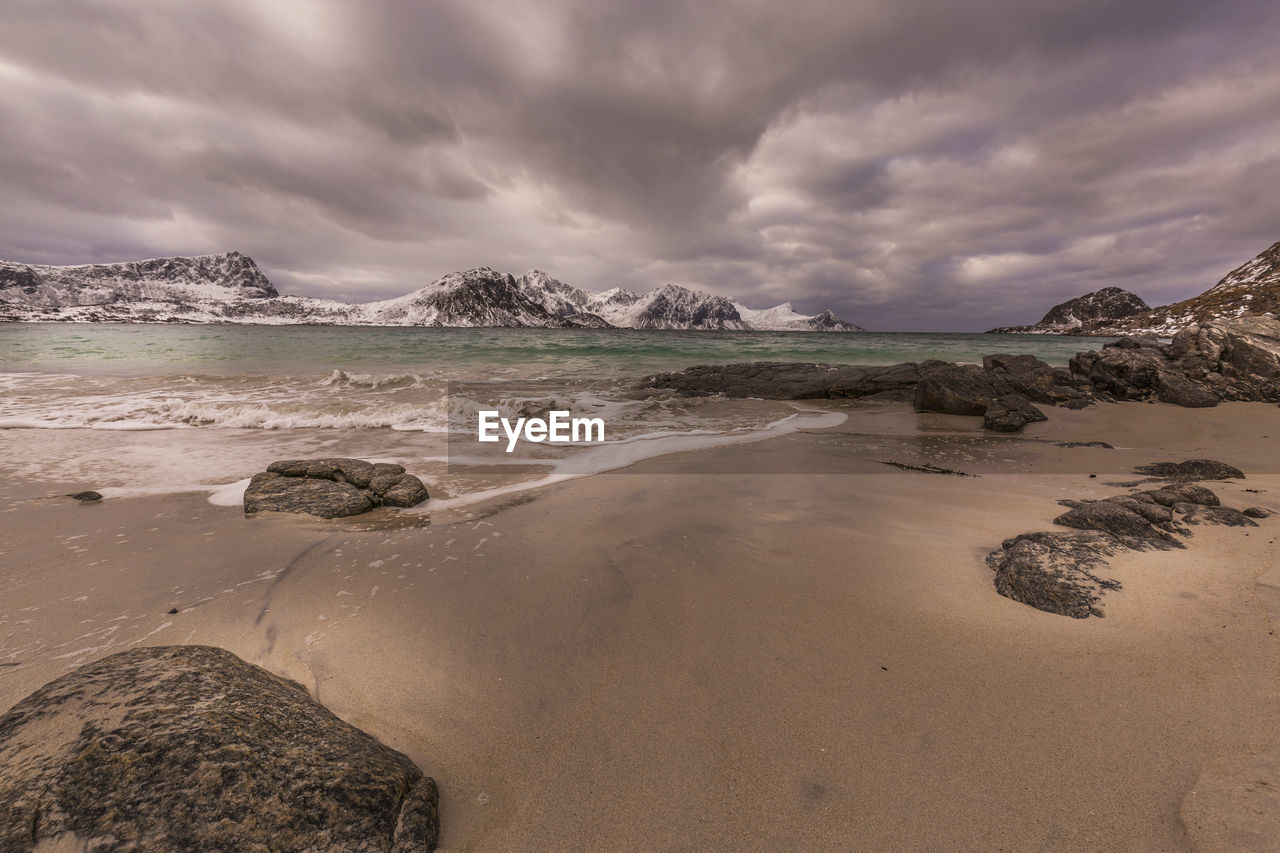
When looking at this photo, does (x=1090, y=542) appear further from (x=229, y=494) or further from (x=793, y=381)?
A: (x=793, y=381)

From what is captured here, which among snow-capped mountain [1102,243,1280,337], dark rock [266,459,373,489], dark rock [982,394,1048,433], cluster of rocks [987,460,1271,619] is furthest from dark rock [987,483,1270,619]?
snow-capped mountain [1102,243,1280,337]

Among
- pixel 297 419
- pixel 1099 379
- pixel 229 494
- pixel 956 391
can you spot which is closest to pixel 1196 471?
pixel 956 391

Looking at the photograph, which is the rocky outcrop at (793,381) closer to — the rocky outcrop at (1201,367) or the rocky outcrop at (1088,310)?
the rocky outcrop at (1201,367)

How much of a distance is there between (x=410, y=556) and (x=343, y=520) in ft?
4.64

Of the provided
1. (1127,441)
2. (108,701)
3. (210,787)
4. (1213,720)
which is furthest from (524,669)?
(1127,441)

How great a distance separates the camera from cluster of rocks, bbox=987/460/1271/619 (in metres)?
2.88

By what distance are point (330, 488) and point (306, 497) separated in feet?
0.84

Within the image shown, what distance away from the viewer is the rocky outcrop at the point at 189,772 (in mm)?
1267

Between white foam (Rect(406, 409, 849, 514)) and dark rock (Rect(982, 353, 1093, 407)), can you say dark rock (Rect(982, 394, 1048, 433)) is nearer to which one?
dark rock (Rect(982, 353, 1093, 407))

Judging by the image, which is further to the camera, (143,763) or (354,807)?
Answer: (354,807)

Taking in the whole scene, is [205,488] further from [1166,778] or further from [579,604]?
[1166,778]

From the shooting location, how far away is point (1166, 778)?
1693 mm

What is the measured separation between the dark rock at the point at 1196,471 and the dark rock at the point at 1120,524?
9.21ft

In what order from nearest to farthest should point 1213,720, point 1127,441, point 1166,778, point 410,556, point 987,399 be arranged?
1. point 1166,778
2. point 1213,720
3. point 410,556
4. point 1127,441
5. point 987,399
